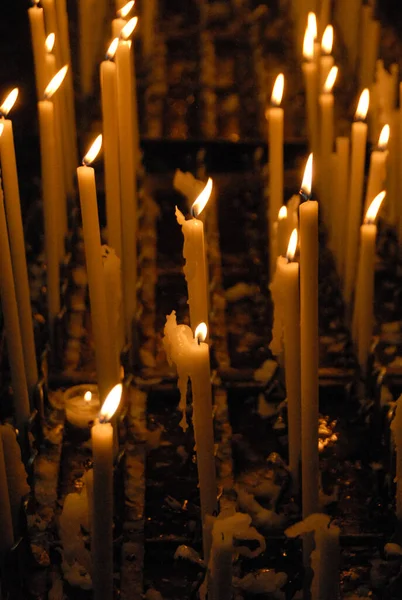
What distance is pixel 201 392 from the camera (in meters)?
0.86

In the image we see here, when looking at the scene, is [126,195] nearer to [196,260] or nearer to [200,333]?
[196,260]

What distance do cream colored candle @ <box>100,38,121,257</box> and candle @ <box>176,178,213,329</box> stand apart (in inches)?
8.3

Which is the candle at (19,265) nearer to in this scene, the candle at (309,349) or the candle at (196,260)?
the candle at (196,260)

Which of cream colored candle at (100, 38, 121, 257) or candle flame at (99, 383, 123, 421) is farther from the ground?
cream colored candle at (100, 38, 121, 257)

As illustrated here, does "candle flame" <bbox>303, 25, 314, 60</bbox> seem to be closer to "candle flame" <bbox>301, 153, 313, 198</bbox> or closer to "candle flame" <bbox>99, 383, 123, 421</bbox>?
"candle flame" <bbox>301, 153, 313, 198</bbox>

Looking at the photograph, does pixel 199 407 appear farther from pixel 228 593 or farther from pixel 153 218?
pixel 153 218

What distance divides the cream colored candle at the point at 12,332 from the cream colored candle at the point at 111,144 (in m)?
0.19

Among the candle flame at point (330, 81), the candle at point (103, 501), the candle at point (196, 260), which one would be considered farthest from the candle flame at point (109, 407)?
the candle flame at point (330, 81)

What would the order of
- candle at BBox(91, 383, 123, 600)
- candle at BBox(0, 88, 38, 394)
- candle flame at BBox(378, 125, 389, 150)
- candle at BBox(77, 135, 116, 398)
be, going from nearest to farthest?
1. candle at BBox(91, 383, 123, 600)
2. candle at BBox(77, 135, 116, 398)
3. candle at BBox(0, 88, 38, 394)
4. candle flame at BBox(378, 125, 389, 150)

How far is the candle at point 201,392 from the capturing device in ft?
2.80

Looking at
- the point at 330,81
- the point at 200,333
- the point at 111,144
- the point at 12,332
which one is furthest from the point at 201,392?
the point at 330,81

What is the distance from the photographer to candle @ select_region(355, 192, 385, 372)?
3.65 feet

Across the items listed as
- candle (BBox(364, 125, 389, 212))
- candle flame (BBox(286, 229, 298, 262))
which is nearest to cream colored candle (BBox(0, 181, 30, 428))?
candle flame (BBox(286, 229, 298, 262))

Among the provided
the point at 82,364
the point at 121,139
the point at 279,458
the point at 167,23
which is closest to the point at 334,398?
the point at 279,458
